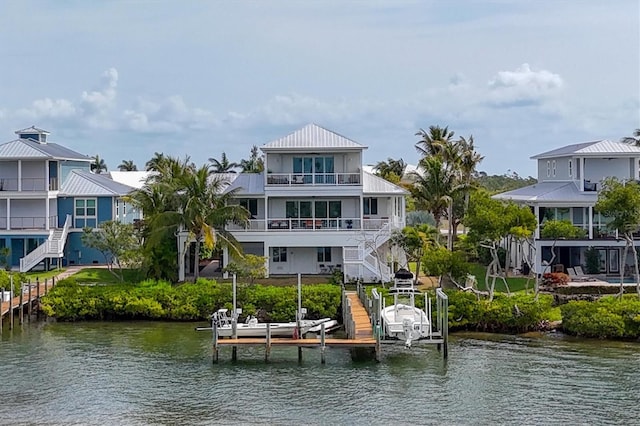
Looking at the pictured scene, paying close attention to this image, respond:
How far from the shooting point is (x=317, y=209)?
5034 centimetres

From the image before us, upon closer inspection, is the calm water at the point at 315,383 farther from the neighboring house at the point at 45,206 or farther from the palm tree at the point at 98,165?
the palm tree at the point at 98,165

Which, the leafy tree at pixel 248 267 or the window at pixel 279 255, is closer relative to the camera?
the leafy tree at pixel 248 267

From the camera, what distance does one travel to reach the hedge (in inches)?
1610

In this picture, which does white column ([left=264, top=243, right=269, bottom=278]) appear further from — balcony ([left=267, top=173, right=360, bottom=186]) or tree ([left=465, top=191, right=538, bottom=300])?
tree ([left=465, top=191, right=538, bottom=300])

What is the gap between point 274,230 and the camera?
48.4 meters

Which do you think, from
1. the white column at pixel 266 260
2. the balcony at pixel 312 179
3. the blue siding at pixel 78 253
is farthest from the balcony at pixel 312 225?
the blue siding at pixel 78 253

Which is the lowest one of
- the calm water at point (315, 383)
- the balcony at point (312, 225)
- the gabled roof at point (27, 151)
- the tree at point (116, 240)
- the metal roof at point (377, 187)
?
the calm water at point (315, 383)

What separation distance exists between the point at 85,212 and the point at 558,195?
27.3 meters

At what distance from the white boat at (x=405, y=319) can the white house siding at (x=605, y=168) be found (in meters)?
20.3

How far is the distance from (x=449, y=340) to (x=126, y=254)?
60.6ft

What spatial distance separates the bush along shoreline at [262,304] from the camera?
37.6 m

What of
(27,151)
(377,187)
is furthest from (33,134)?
(377,187)


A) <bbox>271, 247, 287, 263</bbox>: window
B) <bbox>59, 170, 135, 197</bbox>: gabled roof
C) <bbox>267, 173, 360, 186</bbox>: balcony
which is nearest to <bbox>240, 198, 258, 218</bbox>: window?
<bbox>267, 173, 360, 186</bbox>: balcony

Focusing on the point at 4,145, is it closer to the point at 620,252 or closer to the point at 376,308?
the point at 376,308
